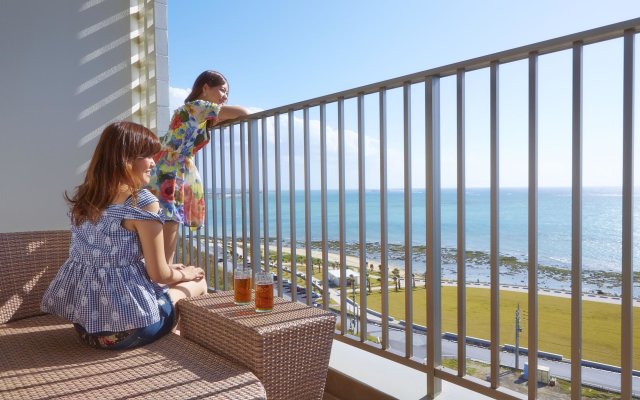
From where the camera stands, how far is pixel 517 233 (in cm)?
200

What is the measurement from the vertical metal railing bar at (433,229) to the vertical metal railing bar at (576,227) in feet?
1.56

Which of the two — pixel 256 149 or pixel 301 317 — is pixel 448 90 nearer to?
pixel 301 317

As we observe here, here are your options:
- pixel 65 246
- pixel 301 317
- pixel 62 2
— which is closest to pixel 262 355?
pixel 301 317

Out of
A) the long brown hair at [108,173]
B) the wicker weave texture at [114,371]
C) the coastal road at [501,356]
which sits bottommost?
the coastal road at [501,356]

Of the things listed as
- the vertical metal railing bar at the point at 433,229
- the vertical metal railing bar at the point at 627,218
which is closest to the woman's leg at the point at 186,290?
the vertical metal railing bar at the point at 433,229

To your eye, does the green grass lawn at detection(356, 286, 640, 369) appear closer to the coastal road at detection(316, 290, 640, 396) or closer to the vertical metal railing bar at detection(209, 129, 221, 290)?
the coastal road at detection(316, 290, 640, 396)

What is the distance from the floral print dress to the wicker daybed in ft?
2.26

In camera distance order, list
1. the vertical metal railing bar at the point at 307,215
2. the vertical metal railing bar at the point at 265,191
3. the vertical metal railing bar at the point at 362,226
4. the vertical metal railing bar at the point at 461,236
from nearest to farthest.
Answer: the vertical metal railing bar at the point at 461,236 < the vertical metal railing bar at the point at 362,226 < the vertical metal railing bar at the point at 307,215 < the vertical metal railing bar at the point at 265,191

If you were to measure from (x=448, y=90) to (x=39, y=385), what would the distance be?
1.51 metres

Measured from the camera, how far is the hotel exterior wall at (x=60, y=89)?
3588 millimetres

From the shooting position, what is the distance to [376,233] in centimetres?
241

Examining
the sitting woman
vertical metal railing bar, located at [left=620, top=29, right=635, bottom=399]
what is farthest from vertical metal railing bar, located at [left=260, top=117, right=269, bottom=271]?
vertical metal railing bar, located at [left=620, top=29, right=635, bottom=399]

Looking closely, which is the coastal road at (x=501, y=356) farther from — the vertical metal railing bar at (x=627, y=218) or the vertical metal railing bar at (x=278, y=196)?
the vertical metal railing bar at (x=278, y=196)

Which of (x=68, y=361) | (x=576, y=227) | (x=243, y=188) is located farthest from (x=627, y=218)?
(x=243, y=188)
